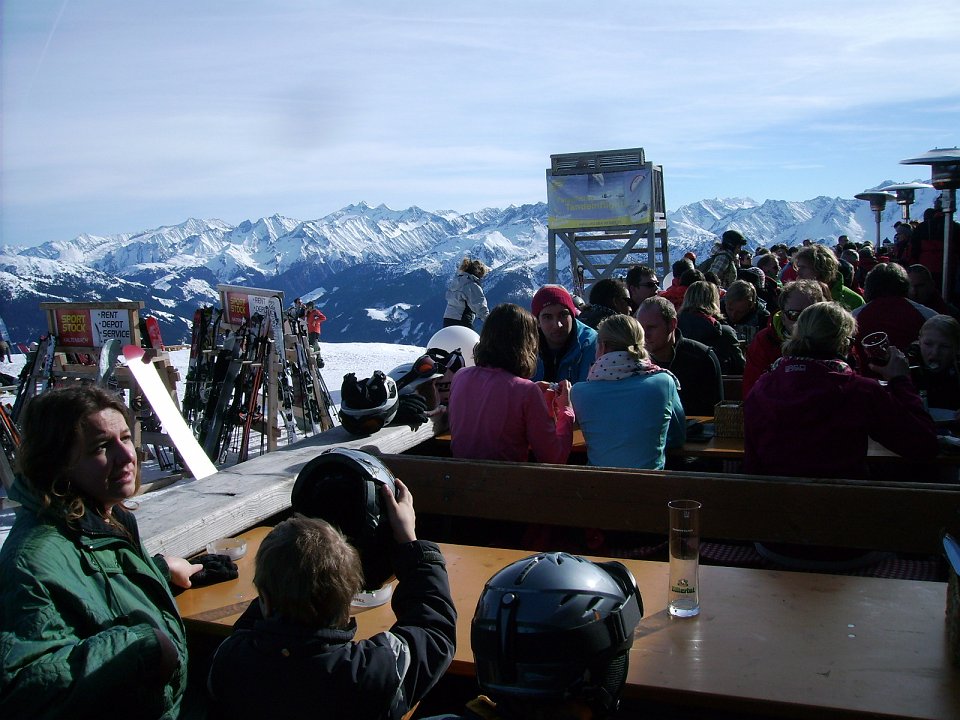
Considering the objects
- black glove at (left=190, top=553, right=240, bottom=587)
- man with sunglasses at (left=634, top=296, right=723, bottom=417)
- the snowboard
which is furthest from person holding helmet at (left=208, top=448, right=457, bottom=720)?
man with sunglasses at (left=634, top=296, right=723, bottom=417)

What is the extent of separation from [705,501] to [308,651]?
1938mm

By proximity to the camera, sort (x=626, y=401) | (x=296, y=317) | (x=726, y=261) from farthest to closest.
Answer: (x=296, y=317) < (x=726, y=261) < (x=626, y=401)

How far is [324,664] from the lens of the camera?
188 centimetres

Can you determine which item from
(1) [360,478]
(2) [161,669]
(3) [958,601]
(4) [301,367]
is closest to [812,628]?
(3) [958,601]

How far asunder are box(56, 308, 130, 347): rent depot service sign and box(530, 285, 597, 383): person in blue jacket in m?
5.99

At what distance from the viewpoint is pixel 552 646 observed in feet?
5.06

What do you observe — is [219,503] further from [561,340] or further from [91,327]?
[91,327]

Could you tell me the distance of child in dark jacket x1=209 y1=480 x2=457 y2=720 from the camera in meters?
1.88

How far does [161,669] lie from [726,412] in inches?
131

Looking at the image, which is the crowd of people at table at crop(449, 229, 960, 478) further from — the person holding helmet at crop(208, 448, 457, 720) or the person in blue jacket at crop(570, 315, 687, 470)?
the person holding helmet at crop(208, 448, 457, 720)

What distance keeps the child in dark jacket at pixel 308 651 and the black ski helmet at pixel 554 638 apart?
401 mm

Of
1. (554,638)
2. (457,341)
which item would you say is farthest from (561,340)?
(554,638)

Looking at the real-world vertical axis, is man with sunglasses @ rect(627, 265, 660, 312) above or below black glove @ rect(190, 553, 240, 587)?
above

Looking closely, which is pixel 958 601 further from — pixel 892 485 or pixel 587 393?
pixel 587 393
